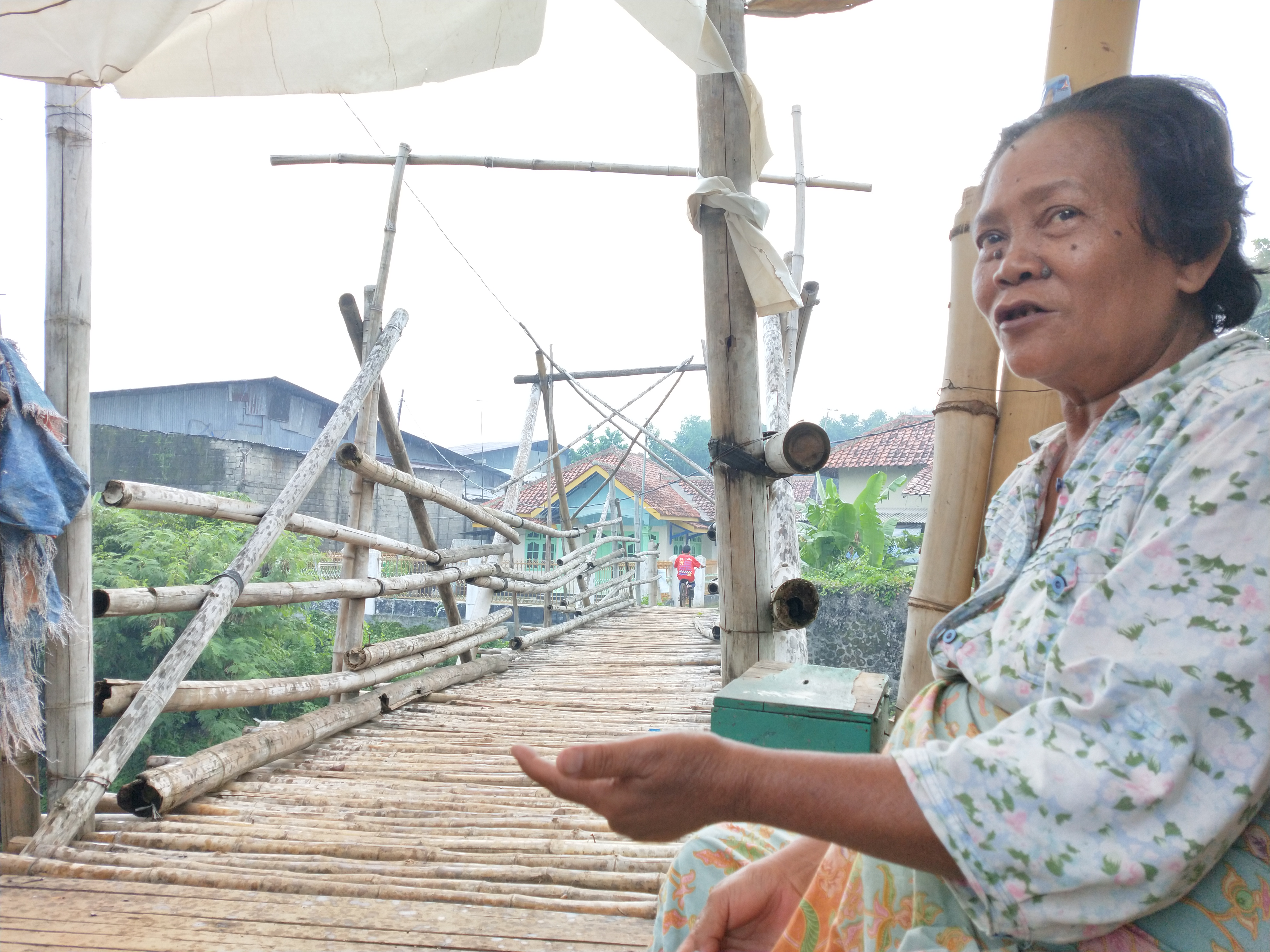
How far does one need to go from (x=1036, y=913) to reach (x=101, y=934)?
1963mm

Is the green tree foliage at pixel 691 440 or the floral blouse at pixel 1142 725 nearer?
the floral blouse at pixel 1142 725

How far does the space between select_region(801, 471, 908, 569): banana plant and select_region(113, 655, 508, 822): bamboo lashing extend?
5416 millimetres

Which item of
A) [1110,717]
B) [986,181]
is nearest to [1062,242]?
[986,181]

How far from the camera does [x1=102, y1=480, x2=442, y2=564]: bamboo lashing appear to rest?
2516mm

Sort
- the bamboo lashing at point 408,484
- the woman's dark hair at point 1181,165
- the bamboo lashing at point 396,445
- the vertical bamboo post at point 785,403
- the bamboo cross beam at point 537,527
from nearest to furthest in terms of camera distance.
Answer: the woman's dark hair at point 1181,165, the bamboo lashing at point 408,484, the bamboo lashing at point 396,445, the vertical bamboo post at point 785,403, the bamboo cross beam at point 537,527

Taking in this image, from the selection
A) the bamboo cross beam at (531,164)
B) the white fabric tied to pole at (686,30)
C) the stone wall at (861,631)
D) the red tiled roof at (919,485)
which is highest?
the bamboo cross beam at (531,164)

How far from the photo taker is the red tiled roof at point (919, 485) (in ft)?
48.7

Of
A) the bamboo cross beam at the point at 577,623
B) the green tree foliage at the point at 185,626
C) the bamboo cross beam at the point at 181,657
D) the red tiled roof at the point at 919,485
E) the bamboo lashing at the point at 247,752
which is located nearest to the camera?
the bamboo cross beam at the point at 181,657

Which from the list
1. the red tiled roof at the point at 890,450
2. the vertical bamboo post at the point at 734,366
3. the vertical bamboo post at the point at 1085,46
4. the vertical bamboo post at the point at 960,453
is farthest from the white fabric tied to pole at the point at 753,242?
the red tiled roof at the point at 890,450

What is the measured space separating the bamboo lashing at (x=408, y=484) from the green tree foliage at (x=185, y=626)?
2540mm

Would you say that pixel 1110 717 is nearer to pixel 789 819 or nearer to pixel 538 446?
pixel 789 819

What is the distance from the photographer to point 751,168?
2.50m

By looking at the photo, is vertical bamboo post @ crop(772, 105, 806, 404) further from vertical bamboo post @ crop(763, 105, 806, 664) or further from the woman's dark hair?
the woman's dark hair

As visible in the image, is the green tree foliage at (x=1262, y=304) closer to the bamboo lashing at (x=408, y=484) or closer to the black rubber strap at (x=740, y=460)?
the black rubber strap at (x=740, y=460)
